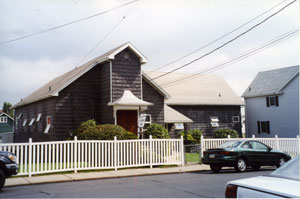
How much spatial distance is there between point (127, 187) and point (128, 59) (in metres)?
12.8

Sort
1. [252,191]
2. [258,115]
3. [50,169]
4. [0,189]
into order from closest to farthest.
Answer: [252,191] < [0,189] < [50,169] < [258,115]

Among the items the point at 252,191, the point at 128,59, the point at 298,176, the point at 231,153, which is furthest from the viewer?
the point at 128,59

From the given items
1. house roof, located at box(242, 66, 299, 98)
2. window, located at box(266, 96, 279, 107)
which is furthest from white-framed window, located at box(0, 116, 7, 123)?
window, located at box(266, 96, 279, 107)

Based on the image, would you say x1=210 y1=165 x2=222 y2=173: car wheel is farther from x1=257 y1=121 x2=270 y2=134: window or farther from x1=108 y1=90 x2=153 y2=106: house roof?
x1=257 y1=121 x2=270 y2=134: window

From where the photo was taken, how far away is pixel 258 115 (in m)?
38.6

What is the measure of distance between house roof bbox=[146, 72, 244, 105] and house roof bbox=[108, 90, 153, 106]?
9.18 meters

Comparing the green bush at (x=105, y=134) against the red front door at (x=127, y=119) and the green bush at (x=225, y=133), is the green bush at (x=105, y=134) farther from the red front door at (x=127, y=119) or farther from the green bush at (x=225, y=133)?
the green bush at (x=225, y=133)

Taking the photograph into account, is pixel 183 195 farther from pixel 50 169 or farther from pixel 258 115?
pixel 258 115

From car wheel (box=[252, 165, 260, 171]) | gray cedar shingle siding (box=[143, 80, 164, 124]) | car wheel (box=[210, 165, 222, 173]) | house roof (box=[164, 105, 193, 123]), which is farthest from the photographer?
house roof (box=[164, 105, 193, 123])

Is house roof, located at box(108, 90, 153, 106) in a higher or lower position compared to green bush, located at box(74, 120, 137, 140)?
higher

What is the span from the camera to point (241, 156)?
555 inches

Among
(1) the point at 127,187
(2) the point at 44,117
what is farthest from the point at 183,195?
(2) the point at 44,117

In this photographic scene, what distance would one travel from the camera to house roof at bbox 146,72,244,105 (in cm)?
3128

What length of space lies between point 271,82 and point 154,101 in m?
20.8
